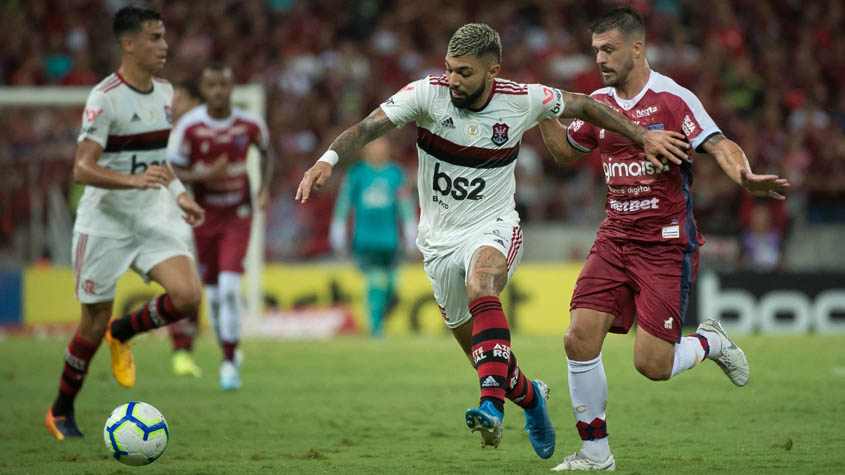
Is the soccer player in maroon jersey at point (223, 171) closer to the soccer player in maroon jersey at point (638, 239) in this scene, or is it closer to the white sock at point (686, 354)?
the soccer player in maroon jersey at point (638, 239)

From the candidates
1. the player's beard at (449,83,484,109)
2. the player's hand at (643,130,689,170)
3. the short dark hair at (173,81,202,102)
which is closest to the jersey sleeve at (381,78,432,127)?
the player's beard at (449,83,484,109)

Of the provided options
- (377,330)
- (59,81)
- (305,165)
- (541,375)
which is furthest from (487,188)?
(59,81)

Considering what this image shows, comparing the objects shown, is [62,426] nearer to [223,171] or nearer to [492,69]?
[223,171]

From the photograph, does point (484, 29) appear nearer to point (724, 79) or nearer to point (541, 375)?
point (541, 375)

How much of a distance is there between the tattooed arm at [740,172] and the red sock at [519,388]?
5.23 feet

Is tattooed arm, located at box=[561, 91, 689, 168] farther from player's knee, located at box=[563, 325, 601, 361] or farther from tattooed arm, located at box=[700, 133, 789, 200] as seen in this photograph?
player's knee, located at box=[563, 325, 601, 361]

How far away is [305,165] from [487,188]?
12.2m

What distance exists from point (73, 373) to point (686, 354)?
425 centimetres

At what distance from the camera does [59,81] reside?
20.2 meters

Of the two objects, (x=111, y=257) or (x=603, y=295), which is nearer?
(x=603, y=295)

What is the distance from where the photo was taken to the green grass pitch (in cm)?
641

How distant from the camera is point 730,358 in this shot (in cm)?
691

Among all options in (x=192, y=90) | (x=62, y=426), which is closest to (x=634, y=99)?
(x=62, y=426)

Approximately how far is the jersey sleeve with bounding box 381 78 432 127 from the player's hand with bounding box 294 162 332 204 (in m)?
0.56
